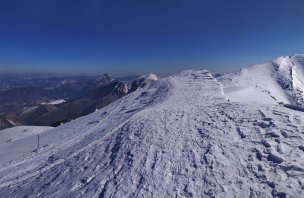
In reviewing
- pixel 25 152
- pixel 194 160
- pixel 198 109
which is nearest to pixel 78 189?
pixel 194 160

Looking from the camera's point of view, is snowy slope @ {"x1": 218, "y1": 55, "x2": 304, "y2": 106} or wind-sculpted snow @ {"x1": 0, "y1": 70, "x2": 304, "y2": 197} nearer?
wind-sculpted snow @ {"x1": 0, "y1": 70, "x2": 304, "y2": 197}

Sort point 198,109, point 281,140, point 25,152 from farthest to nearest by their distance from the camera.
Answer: point 25,152, point 198,109, point 281,140


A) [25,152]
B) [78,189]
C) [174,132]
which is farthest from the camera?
[25,152]

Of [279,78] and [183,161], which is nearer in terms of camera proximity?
[183,161]

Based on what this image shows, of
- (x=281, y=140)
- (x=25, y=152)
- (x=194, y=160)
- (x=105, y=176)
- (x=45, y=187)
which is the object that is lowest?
(x=25, y=152)

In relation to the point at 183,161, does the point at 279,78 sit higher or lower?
lower

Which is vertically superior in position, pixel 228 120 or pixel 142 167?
pixel 228 120

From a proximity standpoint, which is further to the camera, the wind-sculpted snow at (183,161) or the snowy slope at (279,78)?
the snowy slope at (279,78)

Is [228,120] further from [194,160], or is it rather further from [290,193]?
[290,193]
